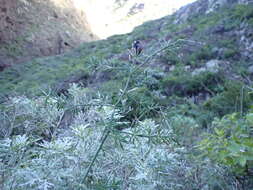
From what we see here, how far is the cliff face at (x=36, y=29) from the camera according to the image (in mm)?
12398

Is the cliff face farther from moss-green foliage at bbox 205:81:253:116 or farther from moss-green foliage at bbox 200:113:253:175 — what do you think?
moss-green foliage at bbox 200:113:253:175

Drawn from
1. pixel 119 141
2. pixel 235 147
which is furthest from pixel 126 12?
pixel 119 141

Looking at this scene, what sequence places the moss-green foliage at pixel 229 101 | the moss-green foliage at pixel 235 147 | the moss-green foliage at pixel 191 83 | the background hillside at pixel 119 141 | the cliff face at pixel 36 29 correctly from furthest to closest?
the cliff face at pixel 36 29
the moss-green foliage at pixel 191 83
the moss-green foliage at pixel 229 101
the moss-green foliage at pixel 235 147
the background hillside at pixel 119 141

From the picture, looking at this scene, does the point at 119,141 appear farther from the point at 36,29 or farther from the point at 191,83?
the point at 36,29

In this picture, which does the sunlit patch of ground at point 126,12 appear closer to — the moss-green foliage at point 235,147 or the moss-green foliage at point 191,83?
the moss-green foliage at point 191,83

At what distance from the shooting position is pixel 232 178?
188cm

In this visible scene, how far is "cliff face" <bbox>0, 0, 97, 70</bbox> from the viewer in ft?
40.7

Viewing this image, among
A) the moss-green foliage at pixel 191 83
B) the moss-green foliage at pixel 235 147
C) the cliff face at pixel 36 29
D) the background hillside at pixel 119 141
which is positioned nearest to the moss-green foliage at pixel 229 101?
the moss-green foliage at pixel 191 83

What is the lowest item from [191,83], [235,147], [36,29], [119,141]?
[191,83]

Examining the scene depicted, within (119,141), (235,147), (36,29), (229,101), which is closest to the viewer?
(119,141)

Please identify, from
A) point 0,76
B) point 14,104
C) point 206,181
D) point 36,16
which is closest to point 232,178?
point 206,181

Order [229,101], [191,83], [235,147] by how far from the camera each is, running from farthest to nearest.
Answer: [191,83] → [229,101] → [235,147]

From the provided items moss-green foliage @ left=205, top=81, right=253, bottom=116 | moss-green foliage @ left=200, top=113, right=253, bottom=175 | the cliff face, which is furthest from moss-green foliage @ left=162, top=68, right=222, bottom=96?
the cliff face

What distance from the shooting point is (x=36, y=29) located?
13.8 meters
